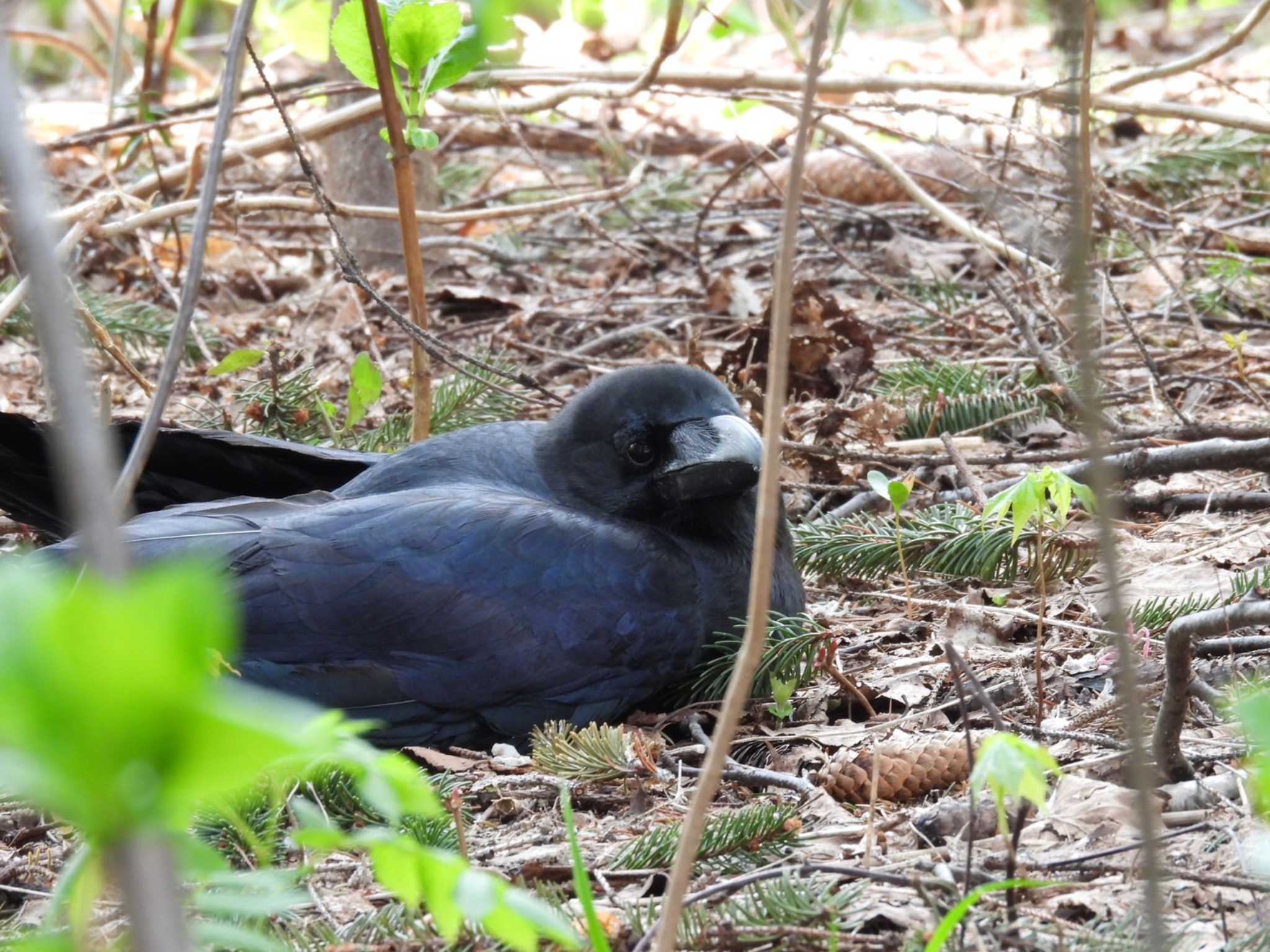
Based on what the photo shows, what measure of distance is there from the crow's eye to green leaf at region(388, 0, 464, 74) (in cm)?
112

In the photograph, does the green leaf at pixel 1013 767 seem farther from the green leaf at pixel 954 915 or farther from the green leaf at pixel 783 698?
the green leaf at pixel 783 698

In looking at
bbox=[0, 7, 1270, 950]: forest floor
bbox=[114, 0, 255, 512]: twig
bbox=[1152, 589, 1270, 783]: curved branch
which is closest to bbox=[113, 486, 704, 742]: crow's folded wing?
bbox=[0, 7, 1270, 950]: forest floor

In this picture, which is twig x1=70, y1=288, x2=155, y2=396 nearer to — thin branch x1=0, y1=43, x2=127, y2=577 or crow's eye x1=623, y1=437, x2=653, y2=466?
crow's eye x1=623, y1=437, x2=653, y2=466

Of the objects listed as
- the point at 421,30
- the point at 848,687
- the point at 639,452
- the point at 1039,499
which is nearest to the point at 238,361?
the point at 421,30

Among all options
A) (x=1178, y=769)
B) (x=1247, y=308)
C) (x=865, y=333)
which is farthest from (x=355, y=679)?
(x=1247, y=308)

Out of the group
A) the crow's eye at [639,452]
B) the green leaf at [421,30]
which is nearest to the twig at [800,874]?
the crow's eye at [639,452]

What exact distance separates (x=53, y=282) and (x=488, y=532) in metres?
2.63

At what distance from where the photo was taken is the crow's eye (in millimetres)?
3695

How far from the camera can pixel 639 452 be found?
3.70 m

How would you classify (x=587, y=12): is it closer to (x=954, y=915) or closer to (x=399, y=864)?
(x=954, y=915)

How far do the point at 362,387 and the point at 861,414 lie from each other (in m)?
1.56

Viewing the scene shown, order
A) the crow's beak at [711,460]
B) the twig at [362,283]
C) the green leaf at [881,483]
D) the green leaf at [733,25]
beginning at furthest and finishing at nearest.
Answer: the green leaf at [733,25]
the twig at [362,283]
the crow's beak at [711,460]
the green leaf at [881,483]

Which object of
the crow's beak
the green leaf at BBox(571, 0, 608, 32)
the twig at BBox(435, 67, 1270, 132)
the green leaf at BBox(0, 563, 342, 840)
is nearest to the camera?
the green leaf at BBox(0, 563, 342, 840)

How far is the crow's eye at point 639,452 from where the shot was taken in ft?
12.1
